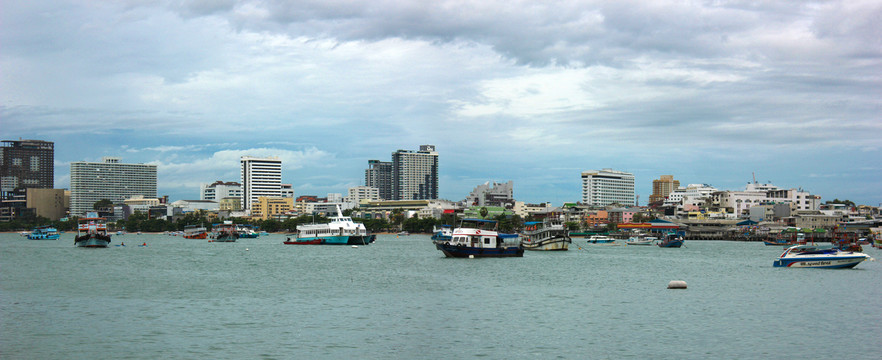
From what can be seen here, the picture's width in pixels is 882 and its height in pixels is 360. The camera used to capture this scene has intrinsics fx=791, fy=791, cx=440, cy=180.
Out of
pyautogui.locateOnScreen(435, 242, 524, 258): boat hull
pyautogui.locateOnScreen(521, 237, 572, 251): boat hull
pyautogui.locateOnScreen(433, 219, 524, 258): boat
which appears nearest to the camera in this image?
pyautogui.locateOnScreen(433, 219, 524, 258): boat

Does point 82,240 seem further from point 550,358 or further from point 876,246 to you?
point 876,246

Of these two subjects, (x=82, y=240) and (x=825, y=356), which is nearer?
(x=825, y=356)

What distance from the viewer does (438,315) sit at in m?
37.7

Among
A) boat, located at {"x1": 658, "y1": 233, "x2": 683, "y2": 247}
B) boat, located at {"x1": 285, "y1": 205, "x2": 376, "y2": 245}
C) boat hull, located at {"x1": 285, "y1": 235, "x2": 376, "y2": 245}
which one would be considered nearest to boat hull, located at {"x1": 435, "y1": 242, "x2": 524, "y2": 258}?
boat hull, located at {"x1": 285, "y1": 235, "x2": 376, "y2": 245}

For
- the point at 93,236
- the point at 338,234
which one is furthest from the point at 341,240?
the point at 93,236

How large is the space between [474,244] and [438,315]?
1641 inches

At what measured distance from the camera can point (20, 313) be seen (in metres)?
37.5

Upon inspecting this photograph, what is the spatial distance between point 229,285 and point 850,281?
43.0m

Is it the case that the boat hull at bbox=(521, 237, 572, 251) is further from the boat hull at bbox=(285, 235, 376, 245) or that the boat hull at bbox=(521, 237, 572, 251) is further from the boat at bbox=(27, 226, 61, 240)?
the boat at bbox=(27, 226, 61, 240)

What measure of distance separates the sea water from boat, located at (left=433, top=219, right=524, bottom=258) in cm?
1473

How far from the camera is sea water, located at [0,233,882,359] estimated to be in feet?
96.1

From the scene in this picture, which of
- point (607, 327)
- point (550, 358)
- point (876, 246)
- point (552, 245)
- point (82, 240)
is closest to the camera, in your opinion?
point (550, 358)

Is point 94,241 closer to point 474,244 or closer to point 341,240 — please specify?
point 341,240

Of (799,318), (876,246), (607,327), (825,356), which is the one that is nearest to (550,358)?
(607,327)
